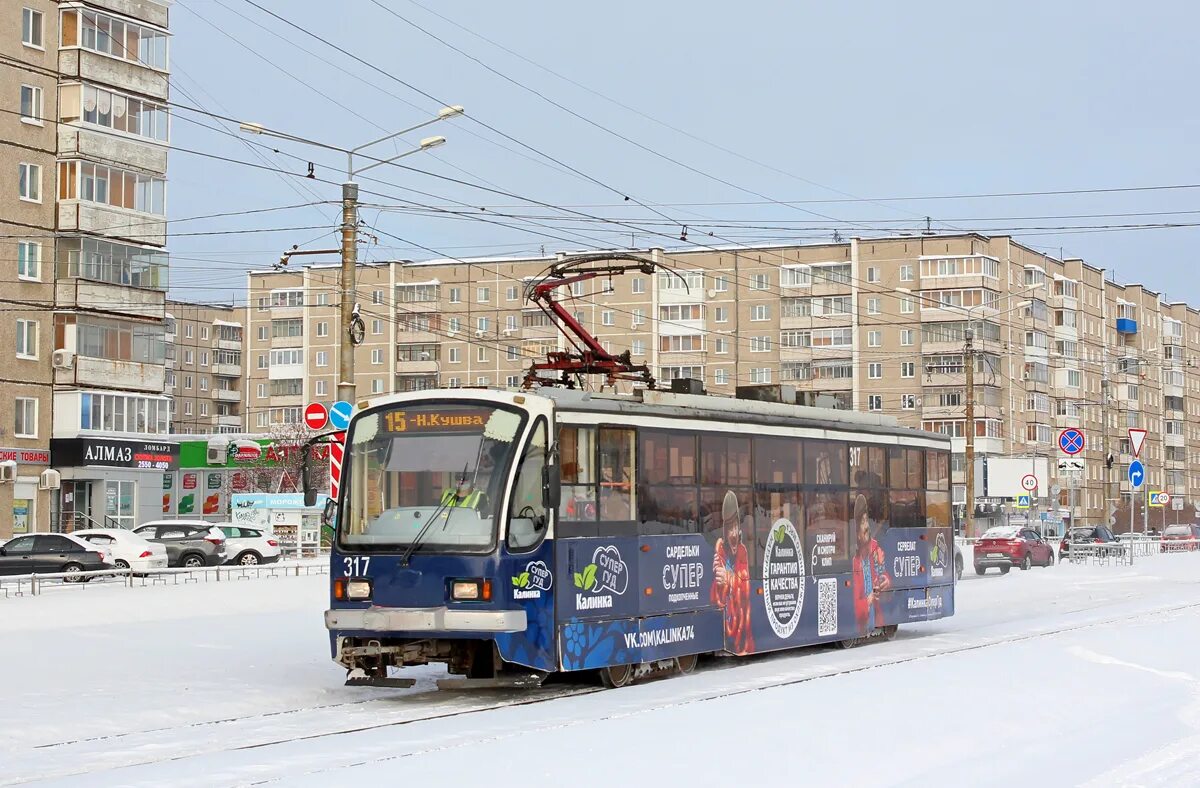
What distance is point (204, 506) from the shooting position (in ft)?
262

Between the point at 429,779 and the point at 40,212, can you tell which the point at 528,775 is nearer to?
the point at 429,779

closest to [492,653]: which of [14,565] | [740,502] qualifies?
[740,502]

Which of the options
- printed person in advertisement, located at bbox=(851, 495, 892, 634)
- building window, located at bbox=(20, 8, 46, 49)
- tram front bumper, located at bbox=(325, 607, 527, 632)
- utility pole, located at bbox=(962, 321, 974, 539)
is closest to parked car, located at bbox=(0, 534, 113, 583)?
building window, located at bbox=(20, 8, 46, 49)

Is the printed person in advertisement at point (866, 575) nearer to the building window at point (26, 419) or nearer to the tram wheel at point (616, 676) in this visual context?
the tram wheel at point (616, 676)

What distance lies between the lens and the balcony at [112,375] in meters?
57.0

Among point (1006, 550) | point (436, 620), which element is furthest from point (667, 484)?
point (1006, 550)

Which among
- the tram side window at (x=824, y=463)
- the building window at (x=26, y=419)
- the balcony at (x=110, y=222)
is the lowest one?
the tram side window at (x=824, y=463)

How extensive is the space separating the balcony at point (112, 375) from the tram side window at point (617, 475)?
4484cm

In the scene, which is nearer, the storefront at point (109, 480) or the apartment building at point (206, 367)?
the storefront at point (109, 480)

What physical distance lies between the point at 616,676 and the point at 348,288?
1068cm

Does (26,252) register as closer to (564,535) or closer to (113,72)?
(113,72)

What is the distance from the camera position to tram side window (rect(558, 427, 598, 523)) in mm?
15164

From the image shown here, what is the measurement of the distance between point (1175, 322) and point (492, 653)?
13913cm

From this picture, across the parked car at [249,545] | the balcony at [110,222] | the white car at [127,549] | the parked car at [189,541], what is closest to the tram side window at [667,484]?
the white car at [127,549]
